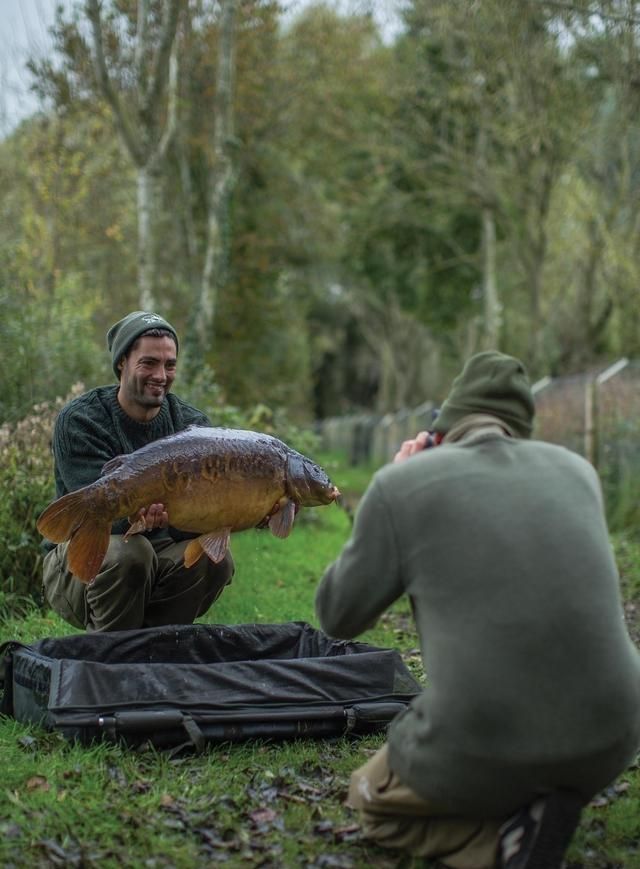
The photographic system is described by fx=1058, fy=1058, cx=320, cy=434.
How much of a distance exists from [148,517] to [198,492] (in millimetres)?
254

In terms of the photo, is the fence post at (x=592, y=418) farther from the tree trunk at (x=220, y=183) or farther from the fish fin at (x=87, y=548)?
the fish fin at (x=87, y=548)

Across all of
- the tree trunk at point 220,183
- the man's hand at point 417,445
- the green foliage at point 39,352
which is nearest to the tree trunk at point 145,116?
the tree trunk at point 220,183

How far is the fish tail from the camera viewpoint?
4.54m

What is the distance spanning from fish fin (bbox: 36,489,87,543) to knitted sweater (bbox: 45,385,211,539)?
1.91 feet

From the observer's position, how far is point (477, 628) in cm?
311

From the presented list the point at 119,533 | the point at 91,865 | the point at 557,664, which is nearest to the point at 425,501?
the point at 557,664

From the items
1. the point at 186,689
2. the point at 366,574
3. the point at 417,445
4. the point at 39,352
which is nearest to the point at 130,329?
the point at 186,689

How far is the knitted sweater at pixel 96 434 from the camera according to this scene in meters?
5.20

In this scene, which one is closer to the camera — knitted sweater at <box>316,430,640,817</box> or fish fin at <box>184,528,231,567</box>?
knitted sweater at <box>316,430,640,817</box>

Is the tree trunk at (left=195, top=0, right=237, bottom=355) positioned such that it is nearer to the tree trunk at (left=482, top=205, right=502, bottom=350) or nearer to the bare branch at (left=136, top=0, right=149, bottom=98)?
the bare branch at (left=136, top=0, right=149, bottom=98)

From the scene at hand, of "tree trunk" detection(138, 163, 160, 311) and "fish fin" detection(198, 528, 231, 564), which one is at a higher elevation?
"tree trunk" detection(138, 163, 160, 311)

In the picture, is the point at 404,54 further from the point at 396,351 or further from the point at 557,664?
the point at 557,664

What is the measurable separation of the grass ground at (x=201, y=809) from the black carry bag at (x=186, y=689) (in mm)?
91

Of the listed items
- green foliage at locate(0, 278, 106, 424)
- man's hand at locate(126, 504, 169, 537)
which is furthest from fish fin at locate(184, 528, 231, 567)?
green foliage at locate(0, 278, 106, 424)
